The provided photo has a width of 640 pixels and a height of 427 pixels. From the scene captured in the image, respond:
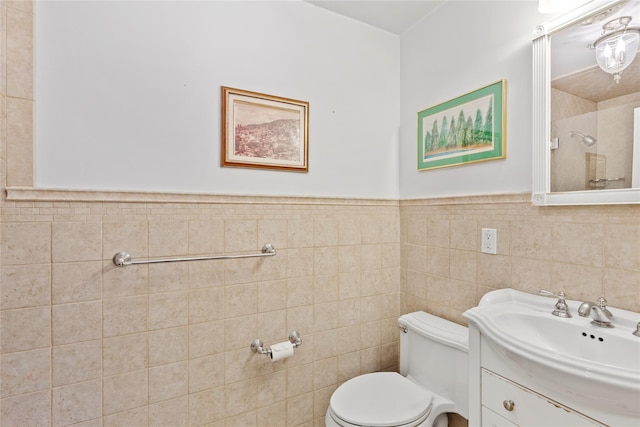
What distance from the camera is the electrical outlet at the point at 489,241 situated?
54.4 inches

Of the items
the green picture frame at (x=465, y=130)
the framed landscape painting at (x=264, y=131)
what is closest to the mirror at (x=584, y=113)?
the green picture frame at (x=465, y=130)

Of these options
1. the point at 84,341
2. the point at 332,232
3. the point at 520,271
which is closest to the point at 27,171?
the point at 84,341

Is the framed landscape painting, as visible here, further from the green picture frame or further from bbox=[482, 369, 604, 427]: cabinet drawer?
bbox=[482, 369, 604, 427]: cabinet drawer

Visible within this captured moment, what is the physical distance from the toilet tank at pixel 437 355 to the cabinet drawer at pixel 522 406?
31cm

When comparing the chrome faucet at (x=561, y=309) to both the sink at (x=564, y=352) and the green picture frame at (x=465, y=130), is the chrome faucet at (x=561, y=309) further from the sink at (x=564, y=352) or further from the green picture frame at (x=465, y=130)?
the green picture frame at (x=465, y=130)

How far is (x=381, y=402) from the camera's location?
52.8 inches

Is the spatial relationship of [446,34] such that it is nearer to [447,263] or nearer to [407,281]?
[447,263]

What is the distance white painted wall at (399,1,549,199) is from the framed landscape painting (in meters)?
0.70

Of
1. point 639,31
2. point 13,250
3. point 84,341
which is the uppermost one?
point 639,31

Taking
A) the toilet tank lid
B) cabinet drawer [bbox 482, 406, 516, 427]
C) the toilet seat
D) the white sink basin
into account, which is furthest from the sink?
the toilet seat

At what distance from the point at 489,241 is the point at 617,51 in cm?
82

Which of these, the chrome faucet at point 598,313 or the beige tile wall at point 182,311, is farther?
the beige tile wall at point 182,311

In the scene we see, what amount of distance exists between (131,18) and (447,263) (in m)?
1.86

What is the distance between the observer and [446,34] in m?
1.64
